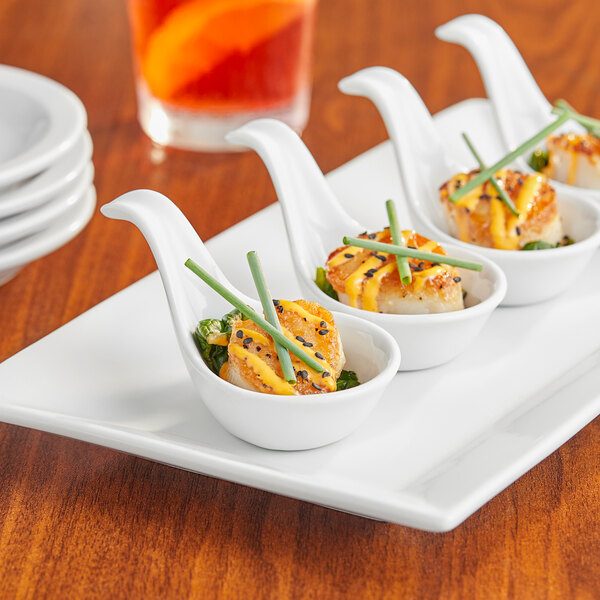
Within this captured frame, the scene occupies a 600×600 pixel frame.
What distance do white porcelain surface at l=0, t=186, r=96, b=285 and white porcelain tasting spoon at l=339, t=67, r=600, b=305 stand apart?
647mm

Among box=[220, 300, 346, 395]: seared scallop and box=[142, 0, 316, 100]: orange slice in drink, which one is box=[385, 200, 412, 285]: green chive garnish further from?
box=[142, 0, 316, 100]: orange slice in drink

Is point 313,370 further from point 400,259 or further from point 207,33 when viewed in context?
point 207,33

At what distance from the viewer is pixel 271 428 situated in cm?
149

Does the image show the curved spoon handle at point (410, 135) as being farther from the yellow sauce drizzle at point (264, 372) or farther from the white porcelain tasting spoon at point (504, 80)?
the yellow sauce drizzle at point (264, 372)

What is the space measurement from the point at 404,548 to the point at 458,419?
31 centimetres

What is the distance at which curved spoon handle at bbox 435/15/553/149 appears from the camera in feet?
8.32

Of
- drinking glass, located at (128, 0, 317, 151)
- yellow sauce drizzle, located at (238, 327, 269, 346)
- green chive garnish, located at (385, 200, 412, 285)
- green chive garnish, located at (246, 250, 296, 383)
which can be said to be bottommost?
drinking glass, located at (128, 0, 317, 151)

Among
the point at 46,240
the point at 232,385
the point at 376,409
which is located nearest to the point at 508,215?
the point at 376,409

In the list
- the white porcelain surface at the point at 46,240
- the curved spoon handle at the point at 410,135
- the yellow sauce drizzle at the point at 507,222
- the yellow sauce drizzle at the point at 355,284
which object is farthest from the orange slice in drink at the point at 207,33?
the yellow sauce drizzle at the point at 355,284

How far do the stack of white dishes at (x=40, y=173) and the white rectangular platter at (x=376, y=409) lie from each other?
0.17 meters

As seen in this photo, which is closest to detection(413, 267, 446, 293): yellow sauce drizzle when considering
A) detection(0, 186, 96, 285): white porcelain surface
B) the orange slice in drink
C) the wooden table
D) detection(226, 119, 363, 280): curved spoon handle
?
detection(226, 119, 363, 280): curved spoon handle

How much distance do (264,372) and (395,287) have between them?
381 millimetres

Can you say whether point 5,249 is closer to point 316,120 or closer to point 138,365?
point 138,365

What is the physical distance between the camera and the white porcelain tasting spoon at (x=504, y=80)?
99.7 inches
